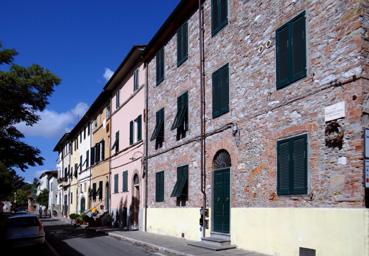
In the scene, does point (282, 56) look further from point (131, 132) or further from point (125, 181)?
point (125, 181)

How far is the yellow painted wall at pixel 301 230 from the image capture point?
10.3 metres

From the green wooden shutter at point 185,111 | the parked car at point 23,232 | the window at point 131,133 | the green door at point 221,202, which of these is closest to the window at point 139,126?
the window at point 131,133

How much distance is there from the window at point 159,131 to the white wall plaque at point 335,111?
40.9ft

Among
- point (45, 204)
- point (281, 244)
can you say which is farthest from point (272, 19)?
point (45, 204)

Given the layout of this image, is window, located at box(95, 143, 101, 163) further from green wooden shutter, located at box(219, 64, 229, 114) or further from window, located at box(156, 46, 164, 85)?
green wooden shutter, located at box(219, 64, 229, 114)

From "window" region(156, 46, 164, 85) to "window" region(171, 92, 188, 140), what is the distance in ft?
10.0

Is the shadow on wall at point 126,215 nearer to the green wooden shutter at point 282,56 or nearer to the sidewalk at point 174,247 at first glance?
the sidewalk at point 174,247

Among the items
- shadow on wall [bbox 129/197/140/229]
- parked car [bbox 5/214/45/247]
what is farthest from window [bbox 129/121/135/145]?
parked car [bbox 5/214/45/247]

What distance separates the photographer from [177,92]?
845 inches

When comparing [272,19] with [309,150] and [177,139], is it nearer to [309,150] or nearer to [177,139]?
[309,150]

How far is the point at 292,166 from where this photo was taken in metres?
12.6

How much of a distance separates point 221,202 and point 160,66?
9.46m

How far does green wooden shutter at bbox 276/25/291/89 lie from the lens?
43.1ft

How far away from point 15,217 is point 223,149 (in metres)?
8.33
